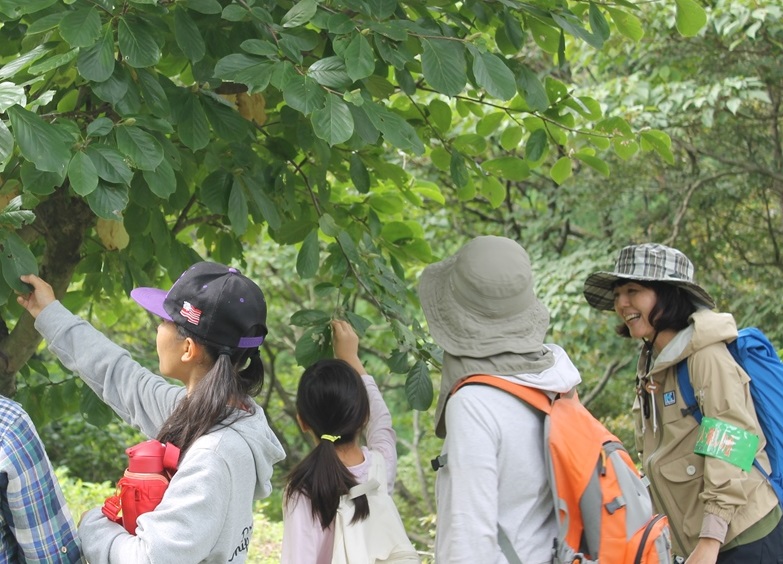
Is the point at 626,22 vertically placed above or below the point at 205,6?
below

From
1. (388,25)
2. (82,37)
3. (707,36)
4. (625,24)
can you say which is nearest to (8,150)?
(82,37)

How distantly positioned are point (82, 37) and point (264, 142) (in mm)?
1191

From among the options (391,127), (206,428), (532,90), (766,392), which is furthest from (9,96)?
(766,392)

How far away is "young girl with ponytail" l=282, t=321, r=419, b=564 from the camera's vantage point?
237 cm

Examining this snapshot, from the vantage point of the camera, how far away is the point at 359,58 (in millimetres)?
2111

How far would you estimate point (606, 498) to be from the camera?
1902 millimetres

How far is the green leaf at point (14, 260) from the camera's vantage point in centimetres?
216

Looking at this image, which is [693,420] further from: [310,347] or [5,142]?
[5,142]

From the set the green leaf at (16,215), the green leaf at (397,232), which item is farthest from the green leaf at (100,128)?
the green leaf at (397,232)

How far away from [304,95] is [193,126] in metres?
0.51

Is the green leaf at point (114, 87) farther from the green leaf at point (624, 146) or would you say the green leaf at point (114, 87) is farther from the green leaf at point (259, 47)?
the green leaf at point (624, 146)

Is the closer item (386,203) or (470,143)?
(470,143)

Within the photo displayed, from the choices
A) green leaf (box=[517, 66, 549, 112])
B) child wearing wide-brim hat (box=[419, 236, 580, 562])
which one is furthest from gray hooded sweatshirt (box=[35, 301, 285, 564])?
green leaf (box=[517, 66, 549, 112])

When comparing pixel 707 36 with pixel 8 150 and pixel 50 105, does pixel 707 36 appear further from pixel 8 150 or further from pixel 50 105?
pixel 8 150
